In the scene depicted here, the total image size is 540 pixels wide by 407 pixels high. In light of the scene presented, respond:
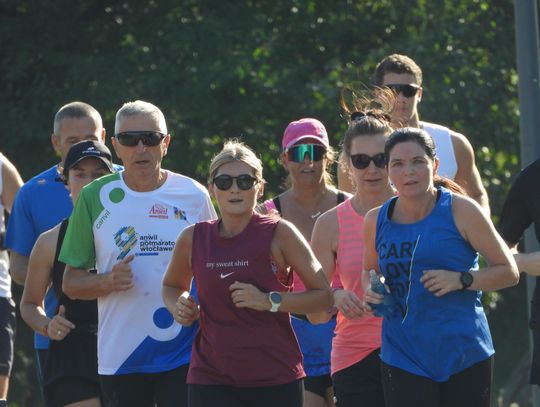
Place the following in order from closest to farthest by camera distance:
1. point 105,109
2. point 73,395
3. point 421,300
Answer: point 421,300 → point 73,395 → point 105,109

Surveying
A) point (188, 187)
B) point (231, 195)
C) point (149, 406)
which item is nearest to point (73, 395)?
point (149, 406)

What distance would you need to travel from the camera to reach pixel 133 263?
22.6 ft

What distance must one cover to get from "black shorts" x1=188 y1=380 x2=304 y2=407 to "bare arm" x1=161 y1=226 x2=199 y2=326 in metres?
0.32

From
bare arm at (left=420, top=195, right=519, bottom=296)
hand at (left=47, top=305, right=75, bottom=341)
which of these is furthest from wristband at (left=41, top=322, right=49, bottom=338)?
bare arm at (left=420, top=195, right=519, bottom=296)

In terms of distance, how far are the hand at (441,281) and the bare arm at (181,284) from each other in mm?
1028

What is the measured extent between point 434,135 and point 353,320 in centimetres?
165

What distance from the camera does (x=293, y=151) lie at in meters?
7.76

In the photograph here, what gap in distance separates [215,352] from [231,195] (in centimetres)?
69

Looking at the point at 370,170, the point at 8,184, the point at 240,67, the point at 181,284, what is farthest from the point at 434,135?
the point at 240,67

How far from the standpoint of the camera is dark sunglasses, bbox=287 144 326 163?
7738 mm

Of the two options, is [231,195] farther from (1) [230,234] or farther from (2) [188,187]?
(2) [188,187]

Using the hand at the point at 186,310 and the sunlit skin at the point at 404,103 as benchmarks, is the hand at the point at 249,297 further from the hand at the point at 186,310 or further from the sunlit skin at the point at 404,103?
the sunlit skin at the point at 404,103

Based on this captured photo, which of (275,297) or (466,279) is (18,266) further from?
(466,279)

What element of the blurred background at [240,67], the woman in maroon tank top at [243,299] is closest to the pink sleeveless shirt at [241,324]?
the woman in maroon tank top at [243,299]
